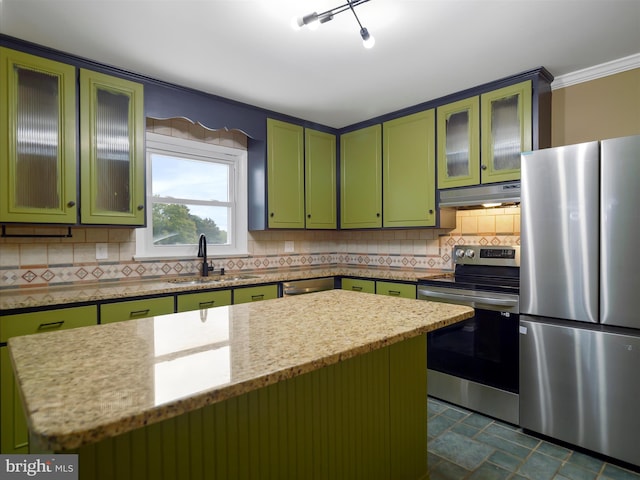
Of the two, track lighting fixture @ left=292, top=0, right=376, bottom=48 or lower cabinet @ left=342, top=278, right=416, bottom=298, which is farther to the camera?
lower cabinet @ left=342, top=278, right=416, bottom=298

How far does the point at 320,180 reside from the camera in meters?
3.85

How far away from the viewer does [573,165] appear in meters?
2.13

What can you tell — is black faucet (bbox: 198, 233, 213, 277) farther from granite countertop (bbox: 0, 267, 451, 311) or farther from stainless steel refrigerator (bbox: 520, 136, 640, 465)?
stainless steel refrigerator (bbox: 520, 136, 640, 465)

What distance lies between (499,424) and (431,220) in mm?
1598

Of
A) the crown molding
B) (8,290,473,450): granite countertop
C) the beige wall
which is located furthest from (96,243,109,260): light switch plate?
the crown molding

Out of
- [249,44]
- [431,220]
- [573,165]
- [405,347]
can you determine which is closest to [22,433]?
[405,347]

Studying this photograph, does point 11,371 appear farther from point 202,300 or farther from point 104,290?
point 202,300

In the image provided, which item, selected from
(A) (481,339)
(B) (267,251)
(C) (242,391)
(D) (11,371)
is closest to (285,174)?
(B) (267,251)

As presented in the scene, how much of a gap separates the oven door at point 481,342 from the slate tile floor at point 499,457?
29 cm

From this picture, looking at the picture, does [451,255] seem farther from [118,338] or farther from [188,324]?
[118,338]

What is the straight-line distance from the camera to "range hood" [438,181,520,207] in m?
2.64

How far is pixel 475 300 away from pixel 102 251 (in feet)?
8.78

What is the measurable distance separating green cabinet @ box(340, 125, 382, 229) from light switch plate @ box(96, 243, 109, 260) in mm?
2222

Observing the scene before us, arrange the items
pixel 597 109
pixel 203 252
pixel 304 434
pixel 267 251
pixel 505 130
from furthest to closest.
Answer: pixel 267 251 → pixel 203 252 → pixel 505 130 → pixel 597 109 → pixel 304 434
